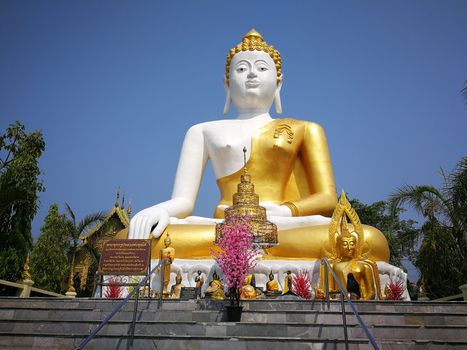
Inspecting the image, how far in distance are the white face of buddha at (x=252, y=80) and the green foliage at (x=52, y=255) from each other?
31.1 feet

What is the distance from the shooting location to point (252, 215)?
8.61m

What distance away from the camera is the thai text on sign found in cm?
650

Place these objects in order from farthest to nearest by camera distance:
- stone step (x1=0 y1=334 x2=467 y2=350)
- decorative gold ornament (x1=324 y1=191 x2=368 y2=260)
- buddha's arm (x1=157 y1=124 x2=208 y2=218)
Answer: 1. buddha's arm (x1=157 y1=124 x2=208 y2=218)
2. decorative gold ornament (x1=324 y1=191 x2=368 y2=260)
3. stone step (x1=0 y1=334 x2=467 y2=350)

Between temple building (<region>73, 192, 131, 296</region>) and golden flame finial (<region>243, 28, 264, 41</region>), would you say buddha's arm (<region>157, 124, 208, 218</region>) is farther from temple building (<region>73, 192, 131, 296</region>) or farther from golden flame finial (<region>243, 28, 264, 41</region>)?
temple building (<region>73, 192, 131, 296</region>)

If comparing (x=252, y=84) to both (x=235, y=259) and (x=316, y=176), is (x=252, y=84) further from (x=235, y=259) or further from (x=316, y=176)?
(x=235, y=259)

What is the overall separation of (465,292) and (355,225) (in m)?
2.00

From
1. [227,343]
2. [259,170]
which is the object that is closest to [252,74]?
[259,170]

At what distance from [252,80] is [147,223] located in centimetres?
474

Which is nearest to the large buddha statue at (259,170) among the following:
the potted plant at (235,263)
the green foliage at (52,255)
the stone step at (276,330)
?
Answer: the potted plant at (235,263)

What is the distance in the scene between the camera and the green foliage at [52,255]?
17.8 meters

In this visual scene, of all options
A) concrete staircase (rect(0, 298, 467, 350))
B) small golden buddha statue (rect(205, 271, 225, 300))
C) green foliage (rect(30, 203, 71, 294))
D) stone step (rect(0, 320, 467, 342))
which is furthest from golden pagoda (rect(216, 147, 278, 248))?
green foliage (rect(30, 203, 71, 294))

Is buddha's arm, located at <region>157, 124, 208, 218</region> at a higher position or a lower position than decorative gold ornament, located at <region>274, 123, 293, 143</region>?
lower

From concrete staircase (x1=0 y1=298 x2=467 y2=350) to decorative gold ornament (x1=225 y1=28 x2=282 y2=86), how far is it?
803 centimetres

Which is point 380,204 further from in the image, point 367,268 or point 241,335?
point 241,335
